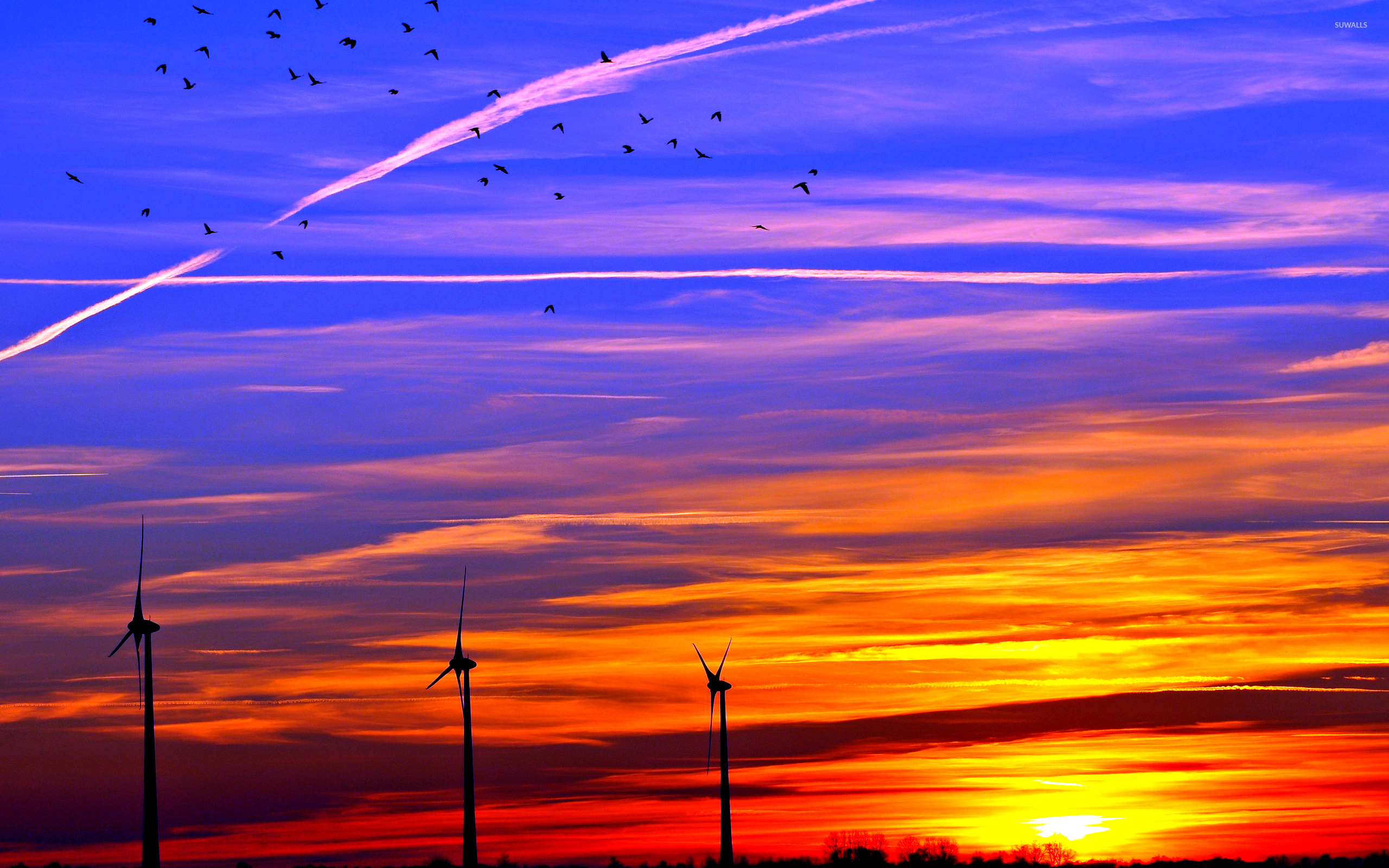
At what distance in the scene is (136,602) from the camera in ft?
359

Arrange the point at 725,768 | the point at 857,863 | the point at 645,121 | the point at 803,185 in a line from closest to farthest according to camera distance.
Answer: the point at 645,121 < the point at 803,185 < the point at 725,768 < the point at 857,863

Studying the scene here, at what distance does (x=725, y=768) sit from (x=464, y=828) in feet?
62.4

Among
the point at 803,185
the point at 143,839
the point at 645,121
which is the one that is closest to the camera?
the point at 645,121

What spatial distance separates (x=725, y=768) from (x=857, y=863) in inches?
2960

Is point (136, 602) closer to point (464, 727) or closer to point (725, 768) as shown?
point (464, 727)

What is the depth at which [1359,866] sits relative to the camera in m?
198

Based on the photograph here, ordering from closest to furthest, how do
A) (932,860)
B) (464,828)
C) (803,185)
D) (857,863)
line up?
1. (803,185)
2. (464,828)
3. (857,863)
4. (932,860)

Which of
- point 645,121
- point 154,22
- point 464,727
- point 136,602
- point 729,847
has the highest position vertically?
point 154,22

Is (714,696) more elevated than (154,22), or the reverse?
(154,22)

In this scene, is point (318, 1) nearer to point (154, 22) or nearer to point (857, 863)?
point (154, 22)

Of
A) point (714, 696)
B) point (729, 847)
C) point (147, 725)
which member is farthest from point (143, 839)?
point (714, 696)

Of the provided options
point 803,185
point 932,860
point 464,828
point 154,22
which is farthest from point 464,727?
point 932,860

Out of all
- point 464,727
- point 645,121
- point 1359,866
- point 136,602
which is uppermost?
A: point 645,121

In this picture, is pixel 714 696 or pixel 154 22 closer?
pixel 154 22
